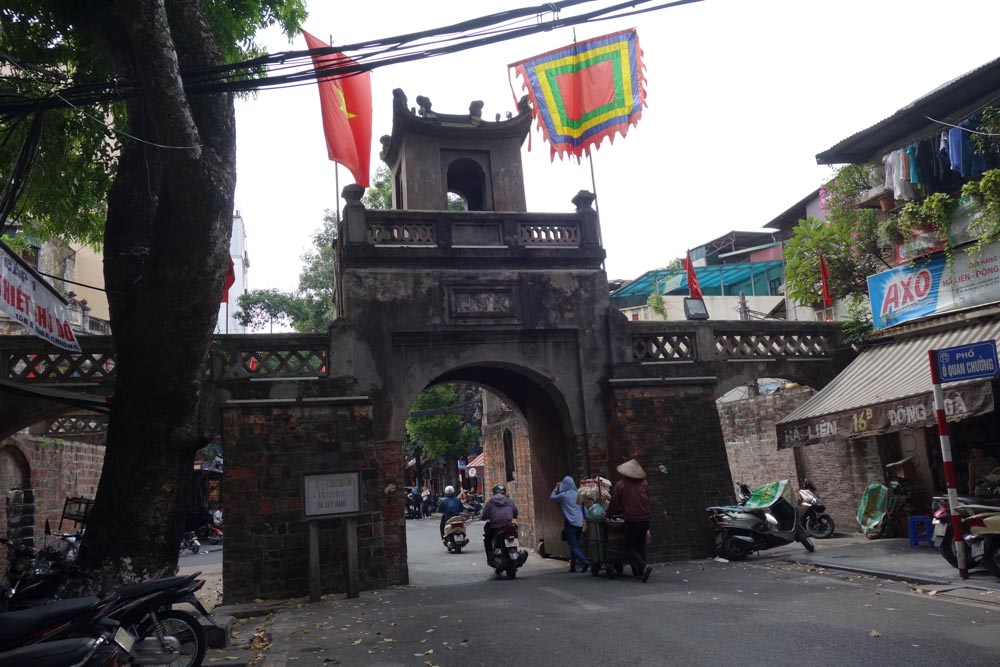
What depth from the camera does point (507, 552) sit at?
1170cm

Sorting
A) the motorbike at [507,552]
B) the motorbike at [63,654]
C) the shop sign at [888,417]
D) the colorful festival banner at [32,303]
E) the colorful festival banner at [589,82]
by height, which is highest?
the colorful festival banner at [589,82]

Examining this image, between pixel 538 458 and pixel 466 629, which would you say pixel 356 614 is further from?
pixel 538 458

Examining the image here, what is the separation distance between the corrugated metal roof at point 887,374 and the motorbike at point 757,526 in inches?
51.6

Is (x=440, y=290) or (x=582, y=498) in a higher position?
(x=440, y=290)

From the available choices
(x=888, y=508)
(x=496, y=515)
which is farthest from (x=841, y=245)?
(x=496, y=515)

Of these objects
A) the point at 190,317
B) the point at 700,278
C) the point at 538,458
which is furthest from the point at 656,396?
the point at 700,278

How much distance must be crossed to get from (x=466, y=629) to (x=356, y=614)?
2134mm

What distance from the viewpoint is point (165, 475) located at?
6.31 metres

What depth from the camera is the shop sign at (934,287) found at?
11.7 meters

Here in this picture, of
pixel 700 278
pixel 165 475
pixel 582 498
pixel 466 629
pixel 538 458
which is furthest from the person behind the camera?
pixel 700 278

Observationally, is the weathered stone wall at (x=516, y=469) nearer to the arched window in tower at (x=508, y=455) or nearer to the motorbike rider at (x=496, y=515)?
the arched window in tower at (x=508, y=455)

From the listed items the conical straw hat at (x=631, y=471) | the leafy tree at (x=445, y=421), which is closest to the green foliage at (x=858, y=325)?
the conical straw hat at (x=631, y=471)

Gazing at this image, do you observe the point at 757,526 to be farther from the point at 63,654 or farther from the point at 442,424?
the point at 442,424

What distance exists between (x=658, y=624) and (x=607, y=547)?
3622 millimetres
